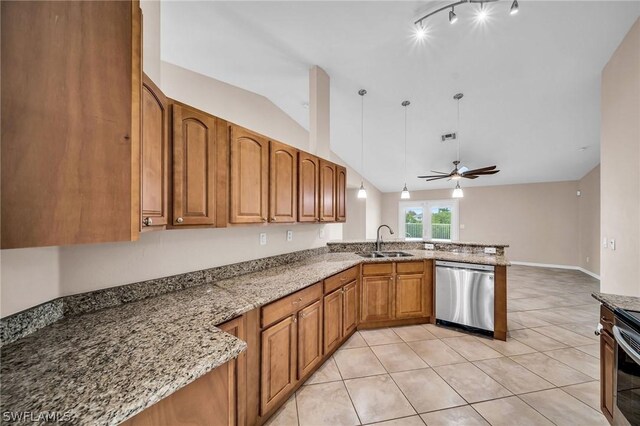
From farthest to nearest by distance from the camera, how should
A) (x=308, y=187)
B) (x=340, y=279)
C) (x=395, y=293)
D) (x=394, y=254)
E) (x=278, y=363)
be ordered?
1. (x=394, y=254)
2. (x=395, y=293)
3. (x=308, y=187)
4. (x=340, y=279)
5. (x=278, y=363)

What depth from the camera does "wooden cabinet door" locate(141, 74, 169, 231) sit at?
1.23 m

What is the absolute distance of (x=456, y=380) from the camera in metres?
2.10

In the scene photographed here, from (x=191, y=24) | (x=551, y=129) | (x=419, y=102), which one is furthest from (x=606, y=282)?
(x=191, y=24)

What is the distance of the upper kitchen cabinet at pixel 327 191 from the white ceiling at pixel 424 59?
4.40 feet

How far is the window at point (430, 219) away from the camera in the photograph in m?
8.02

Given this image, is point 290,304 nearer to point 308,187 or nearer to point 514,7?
point 308,187

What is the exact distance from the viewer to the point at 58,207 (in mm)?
837

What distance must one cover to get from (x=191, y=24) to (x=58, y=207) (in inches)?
94.9

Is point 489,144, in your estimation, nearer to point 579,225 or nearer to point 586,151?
point 586,151

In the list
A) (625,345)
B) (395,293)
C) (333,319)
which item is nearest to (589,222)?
(395,293)

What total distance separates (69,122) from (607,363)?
125 inches

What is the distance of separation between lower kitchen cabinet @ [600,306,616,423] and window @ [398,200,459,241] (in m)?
6.52

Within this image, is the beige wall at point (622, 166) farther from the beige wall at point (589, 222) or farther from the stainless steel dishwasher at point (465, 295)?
the beige wall at point (589, 222)

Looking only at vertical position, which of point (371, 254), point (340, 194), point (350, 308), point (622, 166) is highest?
point (622, 166)
